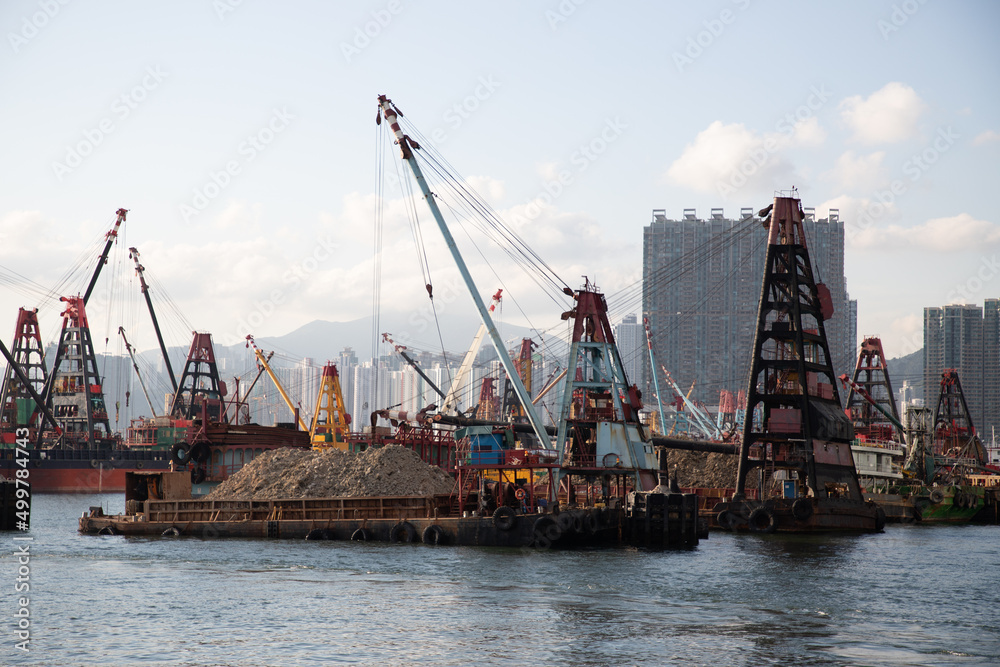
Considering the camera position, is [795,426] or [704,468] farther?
[704,468]

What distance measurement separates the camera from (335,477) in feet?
198

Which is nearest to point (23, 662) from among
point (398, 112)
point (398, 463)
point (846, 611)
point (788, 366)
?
point (846, 611)

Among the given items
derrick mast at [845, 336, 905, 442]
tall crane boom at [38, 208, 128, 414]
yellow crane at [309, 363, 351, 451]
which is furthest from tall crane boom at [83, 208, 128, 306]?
derrick mast at [845, 336, 905, 442]

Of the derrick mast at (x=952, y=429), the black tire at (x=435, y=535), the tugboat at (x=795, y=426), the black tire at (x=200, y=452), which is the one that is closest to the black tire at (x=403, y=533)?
the black tire at (x=435, y=535)

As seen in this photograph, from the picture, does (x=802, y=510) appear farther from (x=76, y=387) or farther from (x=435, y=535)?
(x=76, y=387)

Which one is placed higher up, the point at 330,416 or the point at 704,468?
the point at 330,416

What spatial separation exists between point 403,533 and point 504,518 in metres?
6.00

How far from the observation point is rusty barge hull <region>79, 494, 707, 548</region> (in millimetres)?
49906

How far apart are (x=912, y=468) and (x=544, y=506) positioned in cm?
5871

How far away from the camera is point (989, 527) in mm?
83750

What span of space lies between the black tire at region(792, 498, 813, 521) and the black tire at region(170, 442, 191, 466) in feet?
155

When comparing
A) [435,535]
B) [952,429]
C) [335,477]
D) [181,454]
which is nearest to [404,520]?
[435,535]

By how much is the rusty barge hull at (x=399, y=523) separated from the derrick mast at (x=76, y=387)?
3390 inches

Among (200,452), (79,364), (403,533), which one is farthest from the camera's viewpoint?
(79,364)
